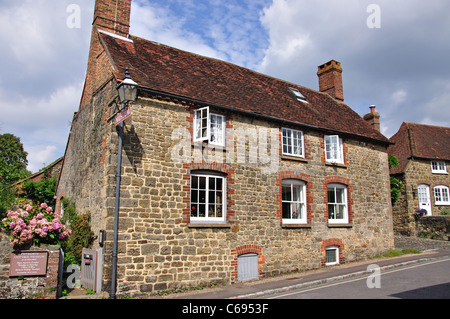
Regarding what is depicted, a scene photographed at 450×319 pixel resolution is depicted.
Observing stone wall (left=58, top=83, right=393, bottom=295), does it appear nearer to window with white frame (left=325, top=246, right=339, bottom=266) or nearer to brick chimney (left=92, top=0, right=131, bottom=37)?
window with white frame (left=325, top=246, right=339, bottom=266)

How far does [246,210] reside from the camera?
12258 mm

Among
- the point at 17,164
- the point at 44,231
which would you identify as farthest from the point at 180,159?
the point at 17,164

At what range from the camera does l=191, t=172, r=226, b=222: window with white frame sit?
1138 cm

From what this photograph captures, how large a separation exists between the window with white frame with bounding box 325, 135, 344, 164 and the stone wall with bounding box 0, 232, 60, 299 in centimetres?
1118

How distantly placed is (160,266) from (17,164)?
39437mm

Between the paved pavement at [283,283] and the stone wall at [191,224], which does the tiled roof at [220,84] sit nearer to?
the stone wall at [191,224]

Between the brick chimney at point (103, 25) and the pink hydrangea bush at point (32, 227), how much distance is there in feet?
17.6

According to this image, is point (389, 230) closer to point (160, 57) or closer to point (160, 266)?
point (160, 266)

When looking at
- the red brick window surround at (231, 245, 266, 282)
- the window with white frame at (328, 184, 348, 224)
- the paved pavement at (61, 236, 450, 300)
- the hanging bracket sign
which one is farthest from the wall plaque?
the window with white frame at (328, 184, 348, 224)

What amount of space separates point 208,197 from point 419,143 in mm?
21379

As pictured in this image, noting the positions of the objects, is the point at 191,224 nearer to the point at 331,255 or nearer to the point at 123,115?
the point at 123,115

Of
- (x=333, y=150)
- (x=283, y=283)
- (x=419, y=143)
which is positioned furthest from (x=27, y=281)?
(x=419, y=143)

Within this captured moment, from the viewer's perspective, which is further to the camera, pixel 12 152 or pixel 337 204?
pixel 12 152

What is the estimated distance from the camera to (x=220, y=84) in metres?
14.0
